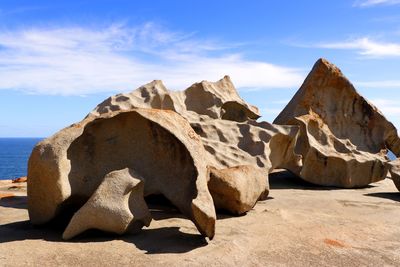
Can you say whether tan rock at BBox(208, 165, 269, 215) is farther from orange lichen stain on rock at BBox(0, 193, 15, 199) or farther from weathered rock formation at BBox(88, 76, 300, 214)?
orange lichen stain on rock at BBox(0, 193, 15, 199)

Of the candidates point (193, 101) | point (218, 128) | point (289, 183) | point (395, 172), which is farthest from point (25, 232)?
point (395, 172)

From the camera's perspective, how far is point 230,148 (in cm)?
755

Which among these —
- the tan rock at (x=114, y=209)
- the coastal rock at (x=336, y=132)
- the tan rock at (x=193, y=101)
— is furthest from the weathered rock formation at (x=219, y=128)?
the tan rock at (x=114, y=209)

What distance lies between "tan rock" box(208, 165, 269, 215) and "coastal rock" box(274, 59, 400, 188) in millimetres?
3519

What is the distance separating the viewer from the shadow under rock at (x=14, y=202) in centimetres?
647

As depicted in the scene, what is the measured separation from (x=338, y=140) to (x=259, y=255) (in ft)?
21.1

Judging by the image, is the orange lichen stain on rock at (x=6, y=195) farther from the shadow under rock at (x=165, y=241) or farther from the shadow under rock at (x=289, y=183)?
the shadow under rock at (x=289, y=183)

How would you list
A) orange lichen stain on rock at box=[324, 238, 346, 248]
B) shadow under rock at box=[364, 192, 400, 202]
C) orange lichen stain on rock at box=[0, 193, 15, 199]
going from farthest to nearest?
shadow under rock at box=[364, 192, 400, 202], orange lichen stain on rock at box=[0, 193, 15, 199], orange lichen stain on rock at box=[324, 238, 346, 248]

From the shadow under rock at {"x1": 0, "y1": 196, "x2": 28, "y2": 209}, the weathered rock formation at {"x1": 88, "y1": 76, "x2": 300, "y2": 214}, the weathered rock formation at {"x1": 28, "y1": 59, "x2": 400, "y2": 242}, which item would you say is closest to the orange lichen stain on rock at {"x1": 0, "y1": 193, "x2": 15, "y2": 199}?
the shadow under rock at {"x1": 0, "y1": 196, "x2": 28, "y2": 209}

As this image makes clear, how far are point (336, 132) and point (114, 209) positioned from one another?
7.23 metres

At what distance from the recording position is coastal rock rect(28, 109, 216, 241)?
4.96 metres

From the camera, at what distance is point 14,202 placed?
268 inches

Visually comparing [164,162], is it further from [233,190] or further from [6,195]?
[6,195]

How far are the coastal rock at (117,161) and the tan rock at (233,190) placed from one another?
2.04 ft
